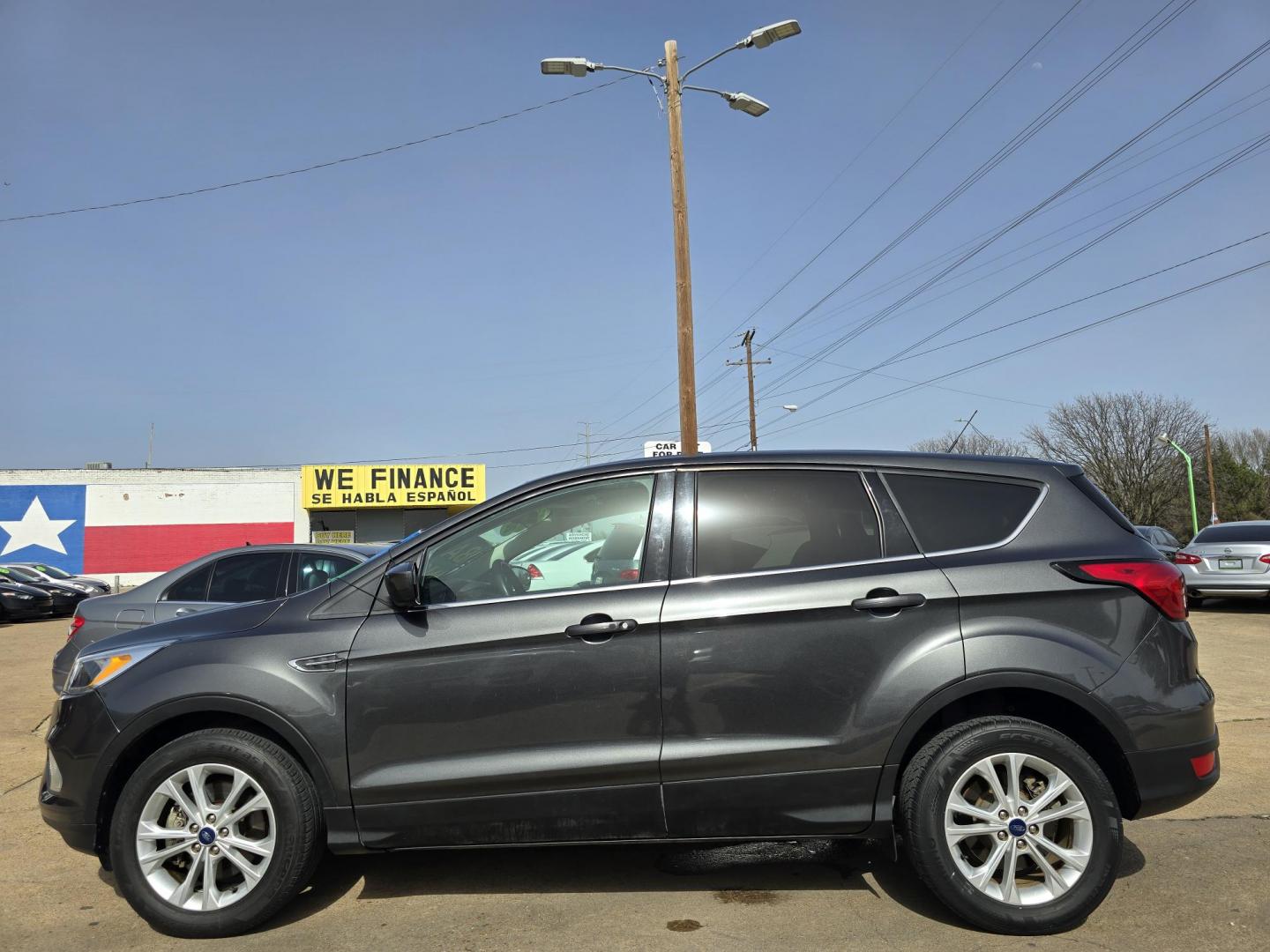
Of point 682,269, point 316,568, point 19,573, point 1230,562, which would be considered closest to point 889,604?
point 316,568

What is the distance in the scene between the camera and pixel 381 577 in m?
3.89

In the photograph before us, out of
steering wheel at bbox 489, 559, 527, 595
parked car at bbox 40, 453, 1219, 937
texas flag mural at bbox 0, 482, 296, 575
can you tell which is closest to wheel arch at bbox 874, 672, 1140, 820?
parked car at bbox 40, 453, 1219, 937

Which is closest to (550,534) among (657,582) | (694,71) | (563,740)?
(657,582)

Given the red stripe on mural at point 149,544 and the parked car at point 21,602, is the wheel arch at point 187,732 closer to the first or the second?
the parked car at point 21,602

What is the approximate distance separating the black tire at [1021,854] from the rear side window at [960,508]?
744 millimetres

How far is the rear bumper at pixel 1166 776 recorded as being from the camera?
11.7 feet

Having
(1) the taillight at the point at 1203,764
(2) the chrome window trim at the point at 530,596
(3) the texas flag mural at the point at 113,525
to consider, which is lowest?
(1) the taillight at the point at 1203,764

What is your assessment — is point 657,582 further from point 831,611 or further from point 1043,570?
point 1043,570

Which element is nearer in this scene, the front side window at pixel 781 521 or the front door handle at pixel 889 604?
the front door handle at pixel 889 604

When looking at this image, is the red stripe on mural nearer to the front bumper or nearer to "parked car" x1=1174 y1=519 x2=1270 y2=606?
"parked car" x1=1174 y1=519 x2=1270 y2=606

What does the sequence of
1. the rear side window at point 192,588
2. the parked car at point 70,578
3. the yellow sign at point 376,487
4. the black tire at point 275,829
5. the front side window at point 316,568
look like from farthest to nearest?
the yellow sign at point 376,487, the parked car at point 70,578, the front side window at point 316,568, the rear side window at point 192,588, the black tire at point 275,829

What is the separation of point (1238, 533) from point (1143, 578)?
44.3 ft

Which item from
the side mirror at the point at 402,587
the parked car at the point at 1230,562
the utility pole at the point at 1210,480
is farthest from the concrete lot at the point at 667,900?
the utility pole at the point at 1210,480

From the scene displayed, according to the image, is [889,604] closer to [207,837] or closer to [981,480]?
[981,480]
